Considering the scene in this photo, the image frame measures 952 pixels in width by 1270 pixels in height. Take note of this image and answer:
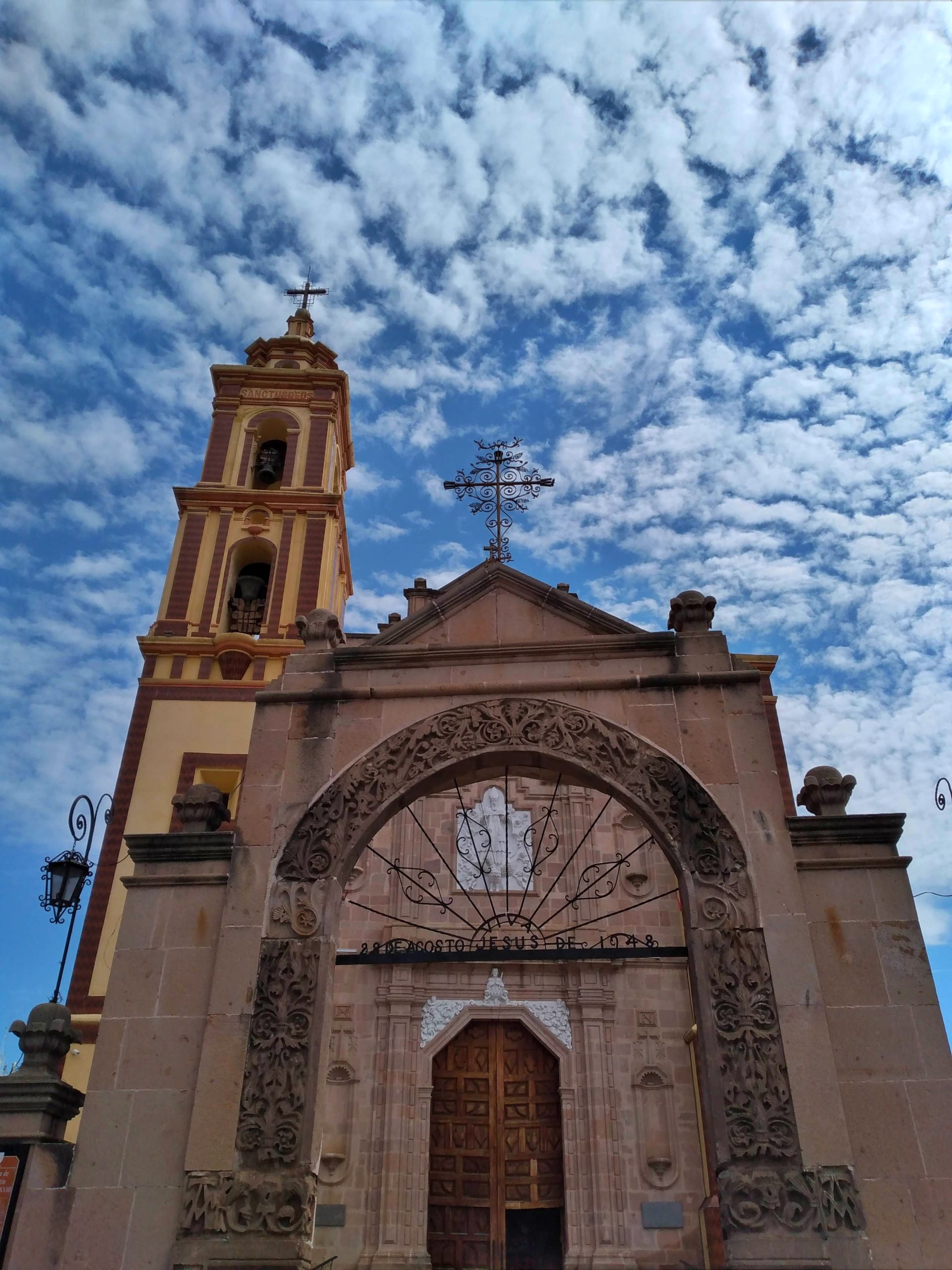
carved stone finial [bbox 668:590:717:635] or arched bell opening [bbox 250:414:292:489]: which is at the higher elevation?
arched bell opening [bbox 250:414:292:489]

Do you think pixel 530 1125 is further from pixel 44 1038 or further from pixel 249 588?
pixel 249 588

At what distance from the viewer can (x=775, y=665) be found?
55.3 ft

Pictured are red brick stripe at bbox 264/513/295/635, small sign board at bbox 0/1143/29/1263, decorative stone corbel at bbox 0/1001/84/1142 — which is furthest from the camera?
red brick stripe at bbox 264/513/295/635

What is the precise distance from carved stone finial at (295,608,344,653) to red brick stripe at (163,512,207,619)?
1032cm

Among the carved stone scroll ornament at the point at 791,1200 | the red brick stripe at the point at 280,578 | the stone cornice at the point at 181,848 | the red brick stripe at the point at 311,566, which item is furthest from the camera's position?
the red brick stripe at the point at 311,566

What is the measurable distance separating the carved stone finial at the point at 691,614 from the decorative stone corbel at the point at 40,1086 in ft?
21.1

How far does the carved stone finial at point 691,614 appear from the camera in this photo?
932 centimetres

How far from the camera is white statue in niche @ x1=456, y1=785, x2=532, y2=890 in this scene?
16.4 meters

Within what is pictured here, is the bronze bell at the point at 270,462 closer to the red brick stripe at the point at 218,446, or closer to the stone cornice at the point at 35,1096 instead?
the red brick stripe at the point at 218,446

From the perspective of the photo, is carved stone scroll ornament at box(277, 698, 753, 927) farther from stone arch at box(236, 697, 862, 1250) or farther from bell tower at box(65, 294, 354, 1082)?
bell tower at box(65, 294, 354, 1082)

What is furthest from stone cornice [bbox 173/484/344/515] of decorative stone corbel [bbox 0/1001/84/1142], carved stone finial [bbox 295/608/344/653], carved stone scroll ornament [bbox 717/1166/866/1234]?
carved stone scroll ornament [bbox 717/1166/866/1234]

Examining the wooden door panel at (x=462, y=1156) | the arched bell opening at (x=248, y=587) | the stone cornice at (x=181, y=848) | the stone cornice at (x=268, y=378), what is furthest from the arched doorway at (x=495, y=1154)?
the stone cornice at (x=268, y=378)

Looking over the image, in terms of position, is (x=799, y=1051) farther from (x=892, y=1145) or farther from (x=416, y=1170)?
(x=416, y=1170)

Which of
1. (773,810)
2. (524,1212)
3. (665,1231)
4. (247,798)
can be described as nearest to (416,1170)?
(524,1212)
